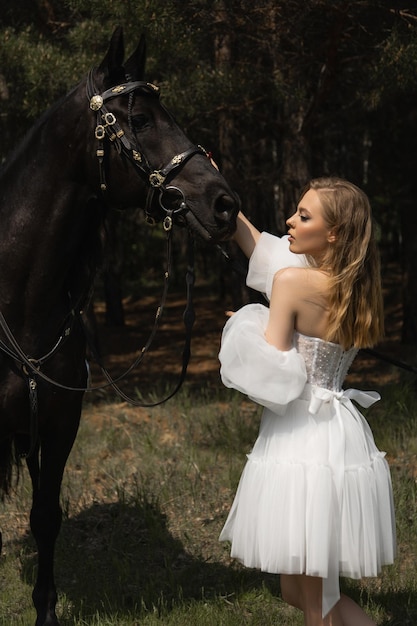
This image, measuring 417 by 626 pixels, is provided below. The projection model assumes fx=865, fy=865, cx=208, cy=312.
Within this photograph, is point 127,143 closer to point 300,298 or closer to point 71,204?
point 71,204

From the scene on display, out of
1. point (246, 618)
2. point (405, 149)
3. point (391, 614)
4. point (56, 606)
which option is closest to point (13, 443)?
point (56, 606)

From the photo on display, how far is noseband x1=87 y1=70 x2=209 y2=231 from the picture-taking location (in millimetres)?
3523

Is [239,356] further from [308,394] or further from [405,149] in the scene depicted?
[405,149]

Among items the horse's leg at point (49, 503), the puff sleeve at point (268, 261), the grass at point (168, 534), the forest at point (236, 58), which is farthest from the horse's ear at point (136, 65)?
the forest at point (236, 58)

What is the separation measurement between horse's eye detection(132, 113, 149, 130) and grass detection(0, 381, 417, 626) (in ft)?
7.66

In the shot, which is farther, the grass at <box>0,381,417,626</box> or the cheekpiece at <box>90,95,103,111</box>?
the grass at <box>0,381,417,626</box>

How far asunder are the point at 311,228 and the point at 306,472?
0.90 meters

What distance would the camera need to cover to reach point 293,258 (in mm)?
3547

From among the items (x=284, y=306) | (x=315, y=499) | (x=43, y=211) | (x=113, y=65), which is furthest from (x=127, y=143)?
(x=315, y=499)

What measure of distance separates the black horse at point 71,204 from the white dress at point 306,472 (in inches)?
22.6

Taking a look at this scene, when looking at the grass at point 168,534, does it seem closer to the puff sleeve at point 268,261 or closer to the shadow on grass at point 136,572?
the shadow on grass at point 136,572

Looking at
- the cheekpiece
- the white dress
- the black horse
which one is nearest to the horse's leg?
the black horse

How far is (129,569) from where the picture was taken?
493 cm

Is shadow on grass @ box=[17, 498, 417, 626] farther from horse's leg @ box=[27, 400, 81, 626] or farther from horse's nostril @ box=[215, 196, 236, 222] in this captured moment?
horse's nostril @ box=[215, 196, 236, 222]
